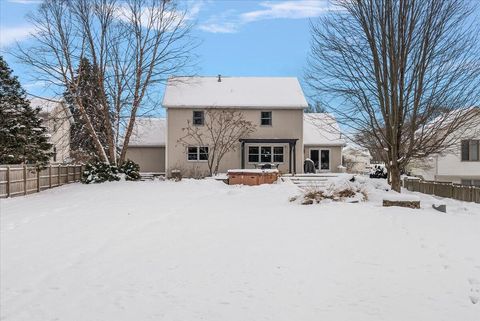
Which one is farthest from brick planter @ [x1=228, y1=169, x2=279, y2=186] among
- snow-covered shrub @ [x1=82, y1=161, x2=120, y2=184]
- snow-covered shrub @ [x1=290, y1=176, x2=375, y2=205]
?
snow-covered shrub @ [x1=290, y1=176, x2=375, y2=205]

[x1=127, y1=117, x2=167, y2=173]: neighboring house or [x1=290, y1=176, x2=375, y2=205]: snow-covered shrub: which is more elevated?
[x1=127, y1=117, x2=167, y2=173]: neighboring house

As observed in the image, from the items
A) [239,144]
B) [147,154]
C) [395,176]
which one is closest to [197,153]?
[239,144]

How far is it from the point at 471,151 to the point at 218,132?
17302 mm

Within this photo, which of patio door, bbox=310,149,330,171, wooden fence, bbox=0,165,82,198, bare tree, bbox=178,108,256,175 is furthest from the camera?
patio door, bbox=310,149,330,171

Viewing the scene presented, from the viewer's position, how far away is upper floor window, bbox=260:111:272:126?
3178 cm

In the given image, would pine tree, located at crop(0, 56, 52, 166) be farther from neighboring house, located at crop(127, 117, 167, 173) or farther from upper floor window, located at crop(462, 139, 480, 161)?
upper floor window, located at crop(462, 139, 480, 161)

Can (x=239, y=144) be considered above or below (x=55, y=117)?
below

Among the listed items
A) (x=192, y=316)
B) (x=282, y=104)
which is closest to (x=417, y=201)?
(x=192, y=316)

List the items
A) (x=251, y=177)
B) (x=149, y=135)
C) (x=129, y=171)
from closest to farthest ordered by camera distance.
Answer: (x=251, y=177) < (x=129, y=171) < (x=149, y=135)

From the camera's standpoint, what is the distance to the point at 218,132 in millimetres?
31484

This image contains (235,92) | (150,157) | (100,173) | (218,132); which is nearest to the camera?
(100,173)

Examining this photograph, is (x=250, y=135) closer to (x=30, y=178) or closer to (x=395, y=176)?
(x=30, y=178)

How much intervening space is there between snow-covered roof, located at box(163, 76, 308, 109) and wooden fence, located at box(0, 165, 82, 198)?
8.54 m

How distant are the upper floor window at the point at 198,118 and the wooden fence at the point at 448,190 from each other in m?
13.8
